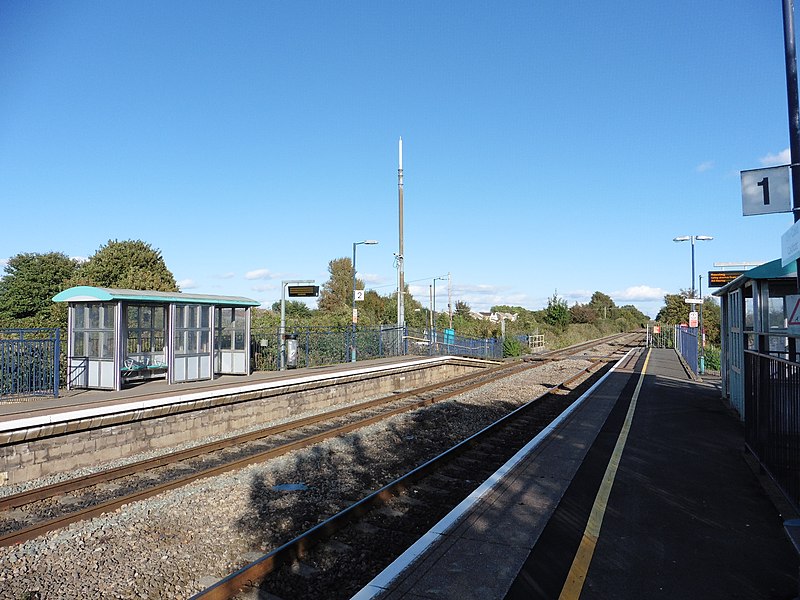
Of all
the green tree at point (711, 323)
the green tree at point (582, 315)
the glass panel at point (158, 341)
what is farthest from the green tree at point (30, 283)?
the green tree at point (582, 315)

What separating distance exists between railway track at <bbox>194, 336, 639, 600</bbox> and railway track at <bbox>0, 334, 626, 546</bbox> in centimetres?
295

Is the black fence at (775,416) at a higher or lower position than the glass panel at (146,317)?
lower

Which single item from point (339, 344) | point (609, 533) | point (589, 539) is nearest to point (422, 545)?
point (589, 539)

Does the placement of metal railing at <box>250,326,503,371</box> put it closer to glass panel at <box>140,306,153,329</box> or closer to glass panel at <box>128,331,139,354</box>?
glass panel at <box>140,306,153,329</box>

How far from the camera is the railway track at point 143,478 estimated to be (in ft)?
22.6

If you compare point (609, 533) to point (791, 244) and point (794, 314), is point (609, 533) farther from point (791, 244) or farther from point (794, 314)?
point (791, 244)

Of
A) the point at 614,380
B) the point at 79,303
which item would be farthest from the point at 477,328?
the point at 79,303

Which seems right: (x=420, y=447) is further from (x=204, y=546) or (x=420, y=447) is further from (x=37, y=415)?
(x=37, y=415)

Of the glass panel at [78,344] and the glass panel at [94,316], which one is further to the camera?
the glass panel at [78,344]

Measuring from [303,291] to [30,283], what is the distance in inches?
1370

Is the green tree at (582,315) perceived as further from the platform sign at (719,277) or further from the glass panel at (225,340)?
the glass panel at (225,340)

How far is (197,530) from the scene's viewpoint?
641 centimetres

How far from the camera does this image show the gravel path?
521 cm

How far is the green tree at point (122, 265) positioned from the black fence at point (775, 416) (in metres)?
30.7
